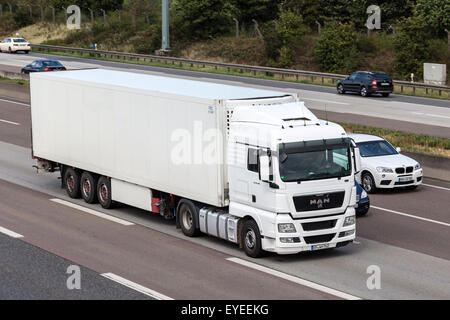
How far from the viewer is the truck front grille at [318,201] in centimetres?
1702

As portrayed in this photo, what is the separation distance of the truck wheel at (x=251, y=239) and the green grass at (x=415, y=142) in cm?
1271

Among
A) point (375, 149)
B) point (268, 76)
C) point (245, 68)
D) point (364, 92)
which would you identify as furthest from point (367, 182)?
point (245, 68)

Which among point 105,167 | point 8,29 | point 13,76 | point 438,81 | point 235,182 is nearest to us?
point 235,182

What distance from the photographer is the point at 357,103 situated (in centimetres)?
4747

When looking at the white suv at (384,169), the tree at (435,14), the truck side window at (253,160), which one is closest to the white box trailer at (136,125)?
the truck side window at (253,160)

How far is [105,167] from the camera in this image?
22172mm

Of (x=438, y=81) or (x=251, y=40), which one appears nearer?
(x=438, y=81)

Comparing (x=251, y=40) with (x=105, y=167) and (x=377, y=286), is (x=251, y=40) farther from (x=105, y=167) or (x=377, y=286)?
(x=377, y=286)

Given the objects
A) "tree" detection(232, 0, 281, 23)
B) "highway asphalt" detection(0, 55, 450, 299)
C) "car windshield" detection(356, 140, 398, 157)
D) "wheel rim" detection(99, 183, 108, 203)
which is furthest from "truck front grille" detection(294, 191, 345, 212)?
"tree" detection(232, 0, 281, 23)

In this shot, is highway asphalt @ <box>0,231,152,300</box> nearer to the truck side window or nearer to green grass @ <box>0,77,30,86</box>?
the truck side window

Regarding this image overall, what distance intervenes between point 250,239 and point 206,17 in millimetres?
61932

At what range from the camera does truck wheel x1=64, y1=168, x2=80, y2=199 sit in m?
23.8

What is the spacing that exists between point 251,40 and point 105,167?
53103 mm

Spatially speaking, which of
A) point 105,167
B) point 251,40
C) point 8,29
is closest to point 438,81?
point 251,40
